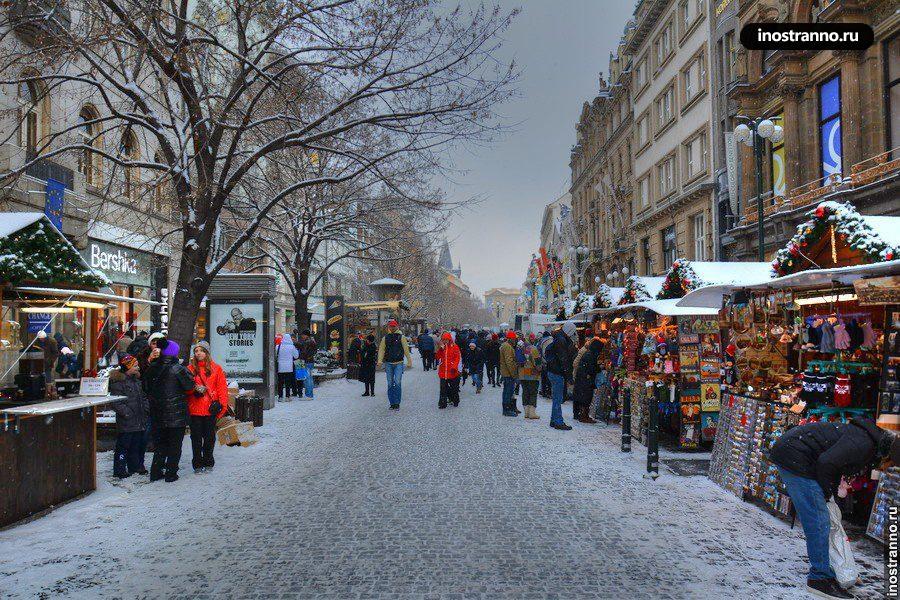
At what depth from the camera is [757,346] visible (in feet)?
27.5

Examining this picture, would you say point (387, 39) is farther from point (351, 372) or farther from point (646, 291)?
point (351, 372)

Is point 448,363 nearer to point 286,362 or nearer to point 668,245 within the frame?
point 286,362

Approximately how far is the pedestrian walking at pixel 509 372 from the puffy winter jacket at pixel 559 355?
135 centimetres

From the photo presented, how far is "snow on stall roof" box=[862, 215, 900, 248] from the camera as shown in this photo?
6764 millimetres

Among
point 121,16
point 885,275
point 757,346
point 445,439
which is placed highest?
point 121,16

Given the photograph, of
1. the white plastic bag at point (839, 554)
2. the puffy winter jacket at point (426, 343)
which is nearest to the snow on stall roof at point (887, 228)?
the white plastic bag at point (839, 554)

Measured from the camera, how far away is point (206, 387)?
8.95m

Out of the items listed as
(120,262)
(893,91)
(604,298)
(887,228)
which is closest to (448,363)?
(604,298)

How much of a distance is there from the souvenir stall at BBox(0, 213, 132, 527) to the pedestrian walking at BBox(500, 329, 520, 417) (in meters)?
8.45

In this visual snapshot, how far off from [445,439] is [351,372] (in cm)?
1539

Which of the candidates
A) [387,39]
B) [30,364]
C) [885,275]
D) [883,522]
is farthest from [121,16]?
[883,522]

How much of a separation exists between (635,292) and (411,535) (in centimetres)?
1048

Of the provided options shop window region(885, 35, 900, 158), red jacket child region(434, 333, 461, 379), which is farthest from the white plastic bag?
shop window region(885, 35, 900, 158)

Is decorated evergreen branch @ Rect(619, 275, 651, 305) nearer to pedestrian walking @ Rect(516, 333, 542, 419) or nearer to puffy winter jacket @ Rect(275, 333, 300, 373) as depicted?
pedestrian walking @ Rect(516, 333, 542, 419)
